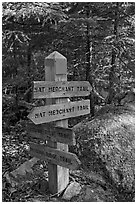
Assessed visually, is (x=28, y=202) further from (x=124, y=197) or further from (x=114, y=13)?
(x=114, y=13)

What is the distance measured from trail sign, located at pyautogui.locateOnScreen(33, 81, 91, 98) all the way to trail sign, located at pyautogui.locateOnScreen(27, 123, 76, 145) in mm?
460

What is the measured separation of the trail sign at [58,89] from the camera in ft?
9.95

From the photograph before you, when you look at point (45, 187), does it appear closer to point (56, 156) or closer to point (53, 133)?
point (56, 156)

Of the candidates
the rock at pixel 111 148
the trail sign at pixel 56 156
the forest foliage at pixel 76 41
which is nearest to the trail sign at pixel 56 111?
the trail sign at pixel 56 156

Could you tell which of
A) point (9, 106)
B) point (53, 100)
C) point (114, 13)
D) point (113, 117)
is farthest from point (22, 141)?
point (114, 13)

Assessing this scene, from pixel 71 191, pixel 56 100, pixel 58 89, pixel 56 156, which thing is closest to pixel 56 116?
pixel 56 100

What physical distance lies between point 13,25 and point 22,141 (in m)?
2.93

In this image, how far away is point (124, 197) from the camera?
12.0ft

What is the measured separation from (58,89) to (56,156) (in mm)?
914

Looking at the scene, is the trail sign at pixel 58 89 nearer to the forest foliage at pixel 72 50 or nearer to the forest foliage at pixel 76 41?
the forest foliage at pixel 72 50

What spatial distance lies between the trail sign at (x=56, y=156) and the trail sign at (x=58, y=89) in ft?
2.53

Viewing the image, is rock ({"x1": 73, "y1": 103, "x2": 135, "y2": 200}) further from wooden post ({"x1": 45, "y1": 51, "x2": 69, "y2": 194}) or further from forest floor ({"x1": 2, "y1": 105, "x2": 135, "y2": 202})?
wooden post ({"x1": 45, "y1": 51, "x2": 69, "y2": 194})

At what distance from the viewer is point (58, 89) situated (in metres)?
3.25

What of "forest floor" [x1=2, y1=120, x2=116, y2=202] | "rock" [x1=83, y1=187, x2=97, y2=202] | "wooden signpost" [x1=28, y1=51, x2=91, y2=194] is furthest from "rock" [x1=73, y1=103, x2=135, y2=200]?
"wooden signpost" [x1=28, y1=51, x2=91, y2=194]
